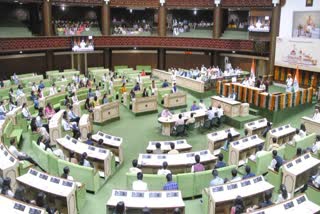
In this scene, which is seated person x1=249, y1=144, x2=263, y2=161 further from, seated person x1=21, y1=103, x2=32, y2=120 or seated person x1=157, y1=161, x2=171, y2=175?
seated person x1=21, y1=103, x2=32, y2=120

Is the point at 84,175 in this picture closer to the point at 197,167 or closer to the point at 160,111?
the point at 197,167

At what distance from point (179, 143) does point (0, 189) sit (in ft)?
21.1

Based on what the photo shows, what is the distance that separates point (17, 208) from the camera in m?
8.01

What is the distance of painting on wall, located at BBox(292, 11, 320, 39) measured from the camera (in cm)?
2491

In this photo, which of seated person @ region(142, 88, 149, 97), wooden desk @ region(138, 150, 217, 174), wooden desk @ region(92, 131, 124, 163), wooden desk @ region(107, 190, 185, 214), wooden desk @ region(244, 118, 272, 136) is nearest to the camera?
wooden desk @ region(107, 190, 185, 214)

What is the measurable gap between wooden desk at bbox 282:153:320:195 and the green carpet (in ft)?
9.02

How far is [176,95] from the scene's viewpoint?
21000 mm

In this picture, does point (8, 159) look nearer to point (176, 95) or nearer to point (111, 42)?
point (176, 95)

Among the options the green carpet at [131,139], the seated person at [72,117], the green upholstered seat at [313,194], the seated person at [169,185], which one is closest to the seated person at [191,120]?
the green carpet at [131,139]

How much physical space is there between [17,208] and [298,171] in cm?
778

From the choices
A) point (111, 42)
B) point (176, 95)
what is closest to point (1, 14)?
point (111, 42)

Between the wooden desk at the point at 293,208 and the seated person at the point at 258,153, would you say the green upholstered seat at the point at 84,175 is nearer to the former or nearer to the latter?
the wooden desk at the point at 293,208

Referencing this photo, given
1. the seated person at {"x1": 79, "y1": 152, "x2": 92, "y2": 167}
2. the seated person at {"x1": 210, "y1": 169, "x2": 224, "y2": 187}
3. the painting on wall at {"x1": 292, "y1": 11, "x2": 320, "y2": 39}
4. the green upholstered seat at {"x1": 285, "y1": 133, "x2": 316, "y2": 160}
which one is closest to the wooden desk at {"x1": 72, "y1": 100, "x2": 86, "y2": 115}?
the seated person at {"x1": 79, "y1": 152, "x2": 92, "y2": 167}

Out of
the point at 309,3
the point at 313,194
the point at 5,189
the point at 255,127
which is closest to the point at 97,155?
the point at 5,189
